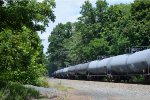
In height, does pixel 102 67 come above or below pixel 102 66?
below

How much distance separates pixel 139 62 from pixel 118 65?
656 cm

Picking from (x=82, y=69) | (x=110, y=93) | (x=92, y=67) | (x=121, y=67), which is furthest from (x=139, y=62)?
(x=82, y=69)

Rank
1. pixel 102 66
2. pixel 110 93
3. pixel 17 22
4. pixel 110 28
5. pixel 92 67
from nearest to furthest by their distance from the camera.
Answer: pixel 17 22 → pixel 110 93 → pixel 102 66 → pixel 92 67 → pixel 110 28

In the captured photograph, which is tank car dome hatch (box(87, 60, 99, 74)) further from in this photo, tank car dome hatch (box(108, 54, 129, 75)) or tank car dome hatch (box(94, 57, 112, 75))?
tank car dome hatch (box(108, 54, 129, 75))

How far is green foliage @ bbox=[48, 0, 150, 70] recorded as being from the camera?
60938 mm

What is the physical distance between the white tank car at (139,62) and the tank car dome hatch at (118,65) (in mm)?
1222

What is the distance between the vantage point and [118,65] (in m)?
42.4

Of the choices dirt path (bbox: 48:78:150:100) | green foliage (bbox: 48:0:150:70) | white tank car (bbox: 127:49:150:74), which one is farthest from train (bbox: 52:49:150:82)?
green foliage (bbox: 48:0:150:70)

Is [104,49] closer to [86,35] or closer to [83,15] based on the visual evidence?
[86,35]

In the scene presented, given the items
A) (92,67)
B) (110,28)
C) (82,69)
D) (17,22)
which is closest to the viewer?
(17,22)

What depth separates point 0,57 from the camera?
19.0 metres

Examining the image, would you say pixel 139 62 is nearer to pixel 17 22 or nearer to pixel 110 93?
pixel 110 93

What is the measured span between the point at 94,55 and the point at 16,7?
234 ft

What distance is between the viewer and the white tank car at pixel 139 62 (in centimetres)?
3472
